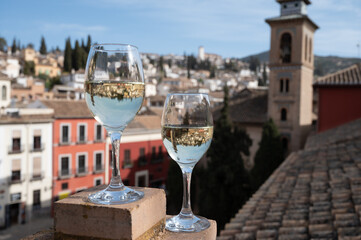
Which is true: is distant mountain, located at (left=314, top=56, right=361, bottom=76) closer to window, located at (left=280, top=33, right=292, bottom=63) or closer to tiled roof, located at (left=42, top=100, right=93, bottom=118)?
window, located at (left=280, top=33, right=292, bottom=63)

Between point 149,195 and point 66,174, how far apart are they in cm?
2360

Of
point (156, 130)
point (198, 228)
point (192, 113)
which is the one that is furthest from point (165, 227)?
point (156, 130)

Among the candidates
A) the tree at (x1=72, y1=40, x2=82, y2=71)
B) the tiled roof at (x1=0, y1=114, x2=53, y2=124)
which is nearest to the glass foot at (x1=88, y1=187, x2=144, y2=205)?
the tiled roof at (x1=0, y1=114, x2=53, y2=124)

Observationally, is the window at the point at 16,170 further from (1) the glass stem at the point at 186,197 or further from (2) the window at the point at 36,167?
(1) the glass stem at the point at 186,197

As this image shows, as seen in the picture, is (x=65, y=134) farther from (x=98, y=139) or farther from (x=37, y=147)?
(x=98, y=139)

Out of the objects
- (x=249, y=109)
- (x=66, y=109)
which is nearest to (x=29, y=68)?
(x=66, y=109)

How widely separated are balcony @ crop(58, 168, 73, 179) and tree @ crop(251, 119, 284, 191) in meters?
11.8

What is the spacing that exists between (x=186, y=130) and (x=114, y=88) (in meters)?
0.33

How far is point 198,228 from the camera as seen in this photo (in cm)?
134

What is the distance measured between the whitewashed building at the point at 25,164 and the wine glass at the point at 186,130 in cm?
2130

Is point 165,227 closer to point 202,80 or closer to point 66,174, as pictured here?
point 66,174

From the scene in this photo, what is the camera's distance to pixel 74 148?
23.7 metres

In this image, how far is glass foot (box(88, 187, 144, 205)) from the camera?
3.82ft

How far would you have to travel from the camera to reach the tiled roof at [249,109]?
1083 inches
